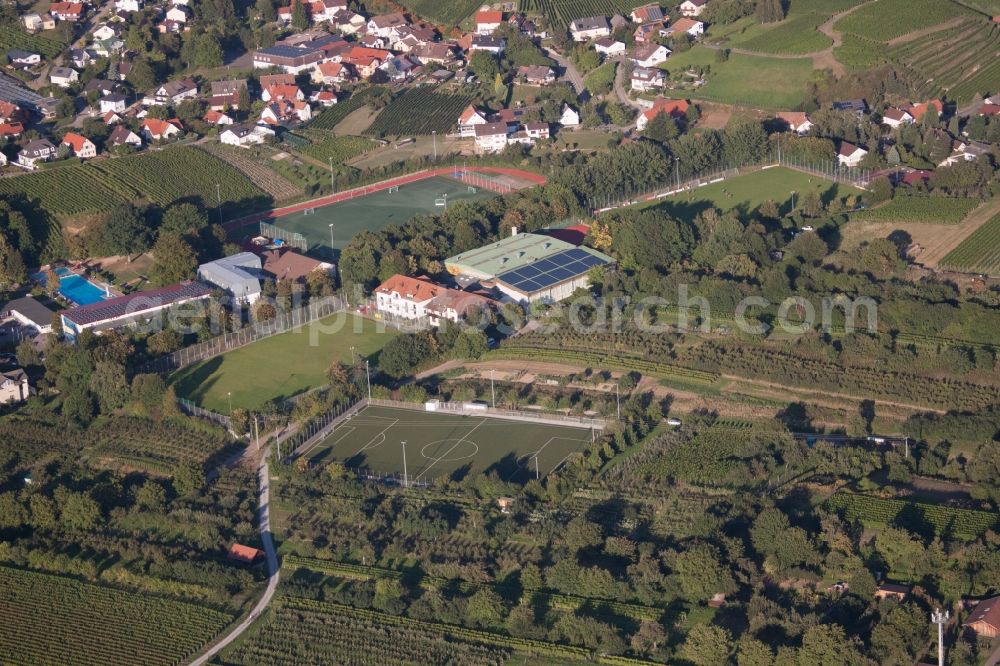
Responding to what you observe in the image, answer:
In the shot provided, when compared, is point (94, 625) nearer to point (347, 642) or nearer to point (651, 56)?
point (347, 642)

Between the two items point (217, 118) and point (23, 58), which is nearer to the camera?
point (217, 118)

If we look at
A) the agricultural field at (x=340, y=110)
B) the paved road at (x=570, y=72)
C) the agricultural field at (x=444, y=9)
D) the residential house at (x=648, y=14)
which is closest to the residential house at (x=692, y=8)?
the residential house at (x=648, y=14)

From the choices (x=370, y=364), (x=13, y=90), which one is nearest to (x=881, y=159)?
(x=370, y=364)

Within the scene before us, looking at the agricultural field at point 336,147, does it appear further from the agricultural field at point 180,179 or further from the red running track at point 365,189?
the agricultural field at point 180,179

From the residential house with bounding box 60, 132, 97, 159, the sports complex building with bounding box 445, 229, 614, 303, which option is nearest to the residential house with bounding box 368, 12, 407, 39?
the residential house with bounding box 60, 132, 97, 159

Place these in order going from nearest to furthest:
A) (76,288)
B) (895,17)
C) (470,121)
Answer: (76,288) → (470,121) → (895,17)

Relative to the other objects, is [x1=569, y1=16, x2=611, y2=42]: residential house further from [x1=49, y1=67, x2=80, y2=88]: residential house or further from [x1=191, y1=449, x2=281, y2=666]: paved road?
[x1=191, y1=449, x2=281, y2=666]: paved road

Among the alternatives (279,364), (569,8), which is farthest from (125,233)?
(569,8)
